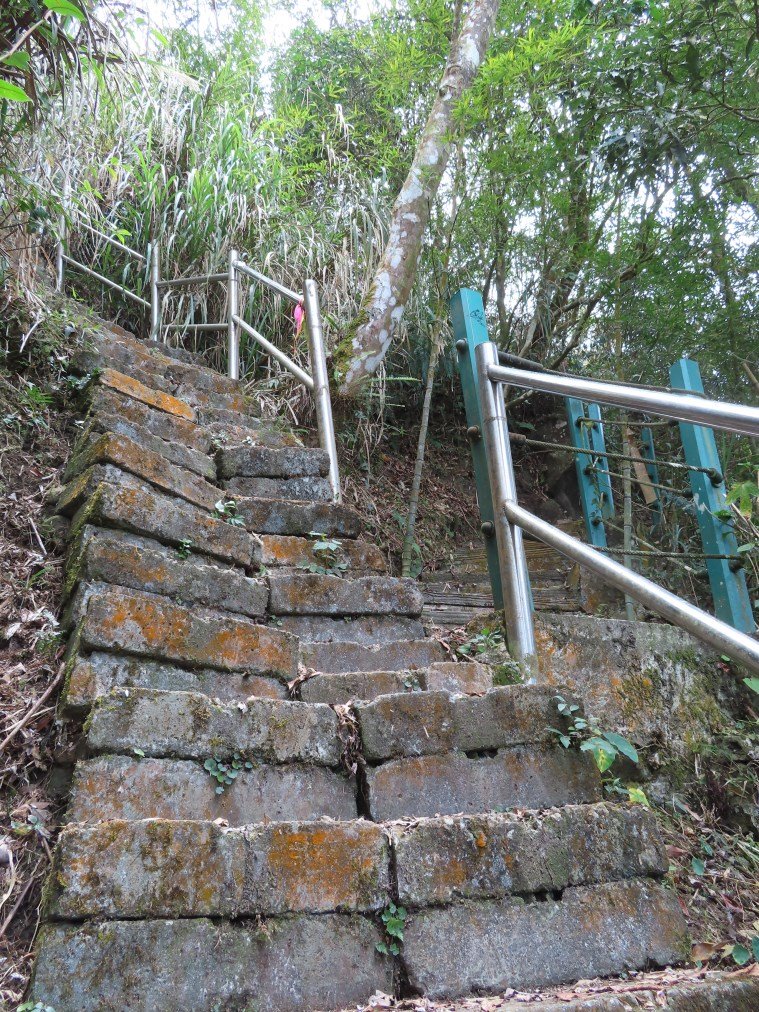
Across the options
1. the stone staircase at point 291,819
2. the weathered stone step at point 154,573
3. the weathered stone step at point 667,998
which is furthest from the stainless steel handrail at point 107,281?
the weathered stone step at point 667,998

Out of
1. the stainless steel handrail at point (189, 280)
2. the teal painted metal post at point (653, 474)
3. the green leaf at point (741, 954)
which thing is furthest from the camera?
the stainless steel handrail at point (189, 280)

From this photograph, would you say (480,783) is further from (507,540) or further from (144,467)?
(144,467)

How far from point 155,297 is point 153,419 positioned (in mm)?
2007

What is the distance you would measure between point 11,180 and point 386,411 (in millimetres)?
2908

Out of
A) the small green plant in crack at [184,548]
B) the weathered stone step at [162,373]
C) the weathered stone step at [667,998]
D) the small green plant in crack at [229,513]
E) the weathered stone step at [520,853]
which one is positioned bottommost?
the weathered stone step at [667,998]

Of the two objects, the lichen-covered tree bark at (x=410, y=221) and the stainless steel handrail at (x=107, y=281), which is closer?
the lichen-covered tree bark at (x=410, y=221)

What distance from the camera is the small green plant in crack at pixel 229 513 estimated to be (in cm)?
259

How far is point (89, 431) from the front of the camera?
249 centimetres

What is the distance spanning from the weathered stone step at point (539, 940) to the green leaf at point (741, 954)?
12 cm

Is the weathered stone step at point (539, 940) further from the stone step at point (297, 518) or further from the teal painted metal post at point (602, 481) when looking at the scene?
the teal painted metal post at point (602, 481)

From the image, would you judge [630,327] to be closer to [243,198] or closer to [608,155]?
[608,155]

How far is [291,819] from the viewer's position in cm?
150

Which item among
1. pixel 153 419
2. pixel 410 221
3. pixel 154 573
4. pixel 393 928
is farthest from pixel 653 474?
pixel 393 928

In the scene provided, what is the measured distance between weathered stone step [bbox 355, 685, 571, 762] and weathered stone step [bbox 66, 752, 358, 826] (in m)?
0.12
